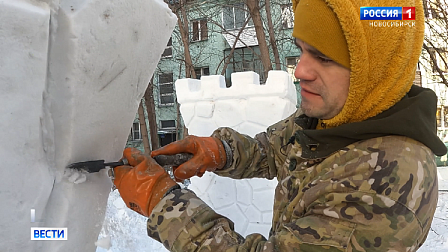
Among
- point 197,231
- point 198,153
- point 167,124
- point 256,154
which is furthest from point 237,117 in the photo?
point 167,124

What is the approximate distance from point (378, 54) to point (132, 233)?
3.60m

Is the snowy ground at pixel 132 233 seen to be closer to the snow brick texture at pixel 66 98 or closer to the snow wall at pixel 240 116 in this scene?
the snow wall at pixel 240 116

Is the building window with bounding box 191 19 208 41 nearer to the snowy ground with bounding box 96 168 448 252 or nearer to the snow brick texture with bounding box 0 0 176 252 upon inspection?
the snowy ground with bounding box 96 168 448 252

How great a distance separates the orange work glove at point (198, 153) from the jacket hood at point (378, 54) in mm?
669

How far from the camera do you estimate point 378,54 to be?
2.97ft

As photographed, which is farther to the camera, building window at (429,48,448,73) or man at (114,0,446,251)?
building window at (429,48,448,73)

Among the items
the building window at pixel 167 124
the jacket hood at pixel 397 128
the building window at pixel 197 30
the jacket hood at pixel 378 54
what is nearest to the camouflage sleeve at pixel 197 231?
the jacket hood at pixel 397 128

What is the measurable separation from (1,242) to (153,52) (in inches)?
31.3

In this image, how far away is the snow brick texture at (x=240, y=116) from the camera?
3059mm

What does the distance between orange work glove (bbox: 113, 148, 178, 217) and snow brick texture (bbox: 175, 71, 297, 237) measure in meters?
1.95

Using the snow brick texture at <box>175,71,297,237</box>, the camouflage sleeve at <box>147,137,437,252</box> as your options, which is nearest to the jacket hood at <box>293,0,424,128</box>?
the camouflage sleeve at <box>147,137,437,252</box>

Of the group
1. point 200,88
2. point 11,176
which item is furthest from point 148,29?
point 200,88

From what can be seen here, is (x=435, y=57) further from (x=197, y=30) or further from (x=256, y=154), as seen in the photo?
(x=197, y=30)

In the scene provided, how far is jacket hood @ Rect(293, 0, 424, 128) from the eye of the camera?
2.93 feet
